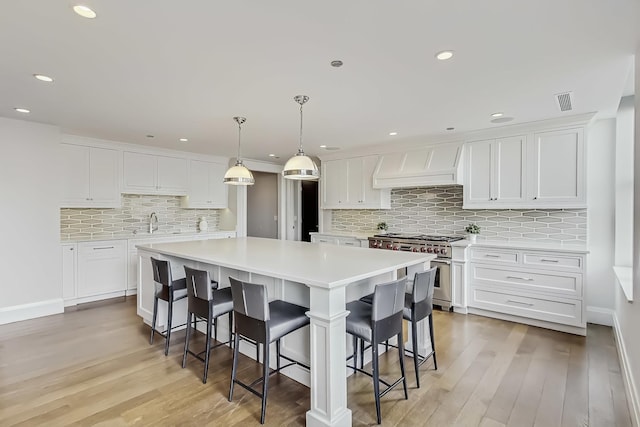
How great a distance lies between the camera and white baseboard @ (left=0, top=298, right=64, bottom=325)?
3660 millimetres

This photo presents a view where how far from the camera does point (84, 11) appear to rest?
1669 mm

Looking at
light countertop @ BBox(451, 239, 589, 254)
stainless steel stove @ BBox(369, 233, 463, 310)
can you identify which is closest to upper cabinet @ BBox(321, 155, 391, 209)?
stainless steel stove @ BBox(369, 233, 463, 310)

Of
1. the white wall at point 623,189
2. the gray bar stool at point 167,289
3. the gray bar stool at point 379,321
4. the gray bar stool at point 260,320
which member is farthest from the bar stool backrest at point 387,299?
the white wall at point 623,189

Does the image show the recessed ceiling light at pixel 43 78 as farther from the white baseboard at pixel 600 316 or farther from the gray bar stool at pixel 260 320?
the white baseboard at pixel 600 316

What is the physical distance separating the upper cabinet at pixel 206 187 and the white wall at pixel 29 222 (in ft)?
6.77

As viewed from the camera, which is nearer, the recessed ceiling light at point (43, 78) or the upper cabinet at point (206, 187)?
the recessed ceiling light at point (43, 78)

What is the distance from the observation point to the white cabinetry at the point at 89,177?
4457 mm

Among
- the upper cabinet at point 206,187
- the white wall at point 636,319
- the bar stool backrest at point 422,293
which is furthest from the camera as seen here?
the upper cabinet at point 206,187

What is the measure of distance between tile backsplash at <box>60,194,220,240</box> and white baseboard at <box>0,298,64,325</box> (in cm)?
103

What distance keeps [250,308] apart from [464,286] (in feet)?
9.86

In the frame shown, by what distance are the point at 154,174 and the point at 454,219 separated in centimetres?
477

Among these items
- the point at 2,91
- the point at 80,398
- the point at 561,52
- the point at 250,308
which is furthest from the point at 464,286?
the point at 2,91

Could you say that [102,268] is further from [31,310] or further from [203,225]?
[203,225]

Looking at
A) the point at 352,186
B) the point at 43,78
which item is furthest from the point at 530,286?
the point at 43,78
